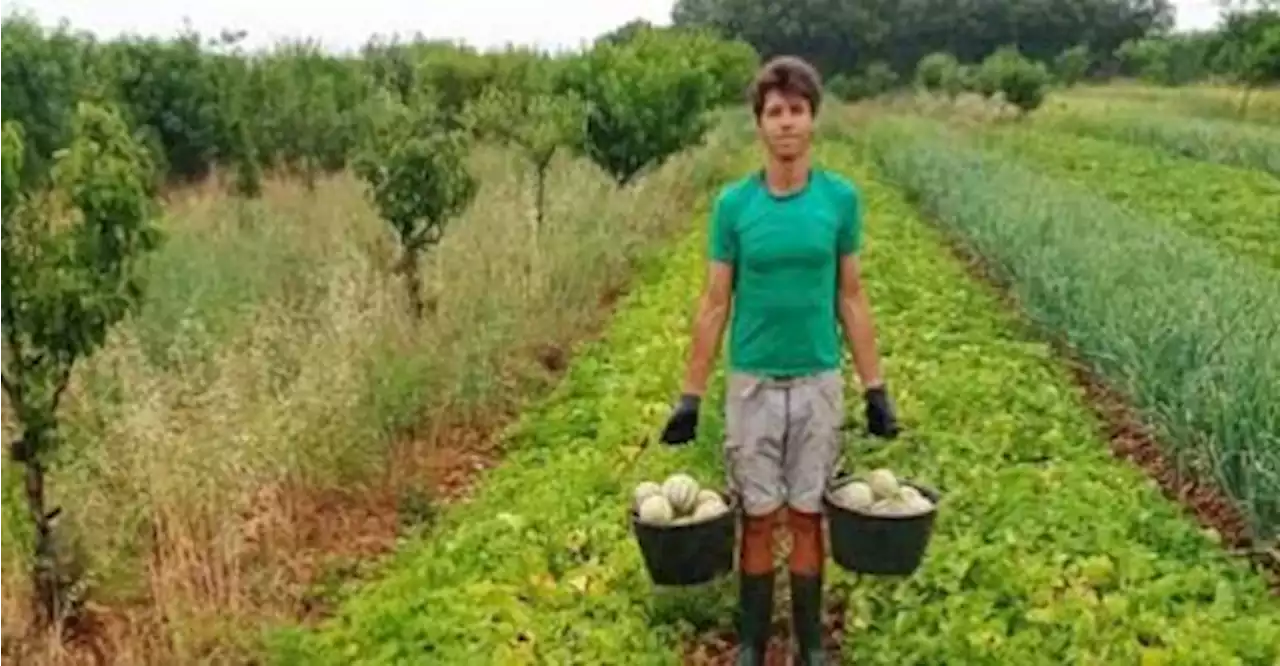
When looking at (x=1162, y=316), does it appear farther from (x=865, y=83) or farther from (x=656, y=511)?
(x=865, y=83)

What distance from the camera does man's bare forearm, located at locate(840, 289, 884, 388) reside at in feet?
18.1

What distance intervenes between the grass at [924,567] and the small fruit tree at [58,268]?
1148 mm

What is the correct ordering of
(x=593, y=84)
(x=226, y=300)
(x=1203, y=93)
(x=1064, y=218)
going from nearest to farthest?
(x=226, y=300) < (x=1064, y=218) < (x=593, y=84) < (x=1203, y=93)

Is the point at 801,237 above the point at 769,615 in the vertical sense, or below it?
above

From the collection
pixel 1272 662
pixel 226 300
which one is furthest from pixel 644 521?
pixel 226 300

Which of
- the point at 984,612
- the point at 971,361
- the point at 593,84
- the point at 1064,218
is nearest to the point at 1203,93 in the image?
the point at 593,84

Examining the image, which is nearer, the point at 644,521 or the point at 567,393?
the point at 644,521

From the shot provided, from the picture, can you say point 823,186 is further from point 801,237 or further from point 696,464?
point 696,464

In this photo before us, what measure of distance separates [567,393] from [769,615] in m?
4.63

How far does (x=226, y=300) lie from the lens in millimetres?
11484

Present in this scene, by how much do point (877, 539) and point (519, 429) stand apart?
13.8 feet

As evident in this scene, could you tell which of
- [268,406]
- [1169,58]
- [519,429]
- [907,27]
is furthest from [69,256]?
[907,27]

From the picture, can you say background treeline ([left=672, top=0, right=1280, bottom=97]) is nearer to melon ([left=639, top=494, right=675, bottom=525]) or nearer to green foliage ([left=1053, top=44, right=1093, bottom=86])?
green foliage ([left=1053, top=44, right=1093, bottom=86])

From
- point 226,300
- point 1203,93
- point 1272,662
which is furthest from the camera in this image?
point 1203,93
